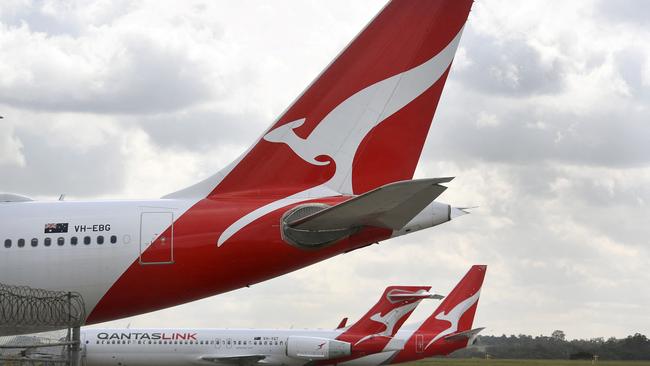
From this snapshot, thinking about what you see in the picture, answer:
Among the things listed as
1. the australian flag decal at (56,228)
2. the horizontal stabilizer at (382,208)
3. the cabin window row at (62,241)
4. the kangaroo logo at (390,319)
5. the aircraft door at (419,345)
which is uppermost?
the kangaroo logo at (390,319)

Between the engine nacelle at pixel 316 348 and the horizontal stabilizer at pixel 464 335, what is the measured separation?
539 cm

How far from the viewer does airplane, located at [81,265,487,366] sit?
5138 cm

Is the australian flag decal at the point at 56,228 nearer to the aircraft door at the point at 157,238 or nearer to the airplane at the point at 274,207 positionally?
the airplane at the point at 274,207

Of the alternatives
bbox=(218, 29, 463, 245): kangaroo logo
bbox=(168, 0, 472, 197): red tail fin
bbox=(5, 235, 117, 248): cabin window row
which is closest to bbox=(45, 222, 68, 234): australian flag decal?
bbox=(5, 235, 117, 248): cabin window row

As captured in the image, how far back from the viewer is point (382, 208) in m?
14.9

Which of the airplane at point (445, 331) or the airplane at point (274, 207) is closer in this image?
the airplane at point (274, 207)

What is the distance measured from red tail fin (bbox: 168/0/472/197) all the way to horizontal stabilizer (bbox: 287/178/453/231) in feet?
4.64

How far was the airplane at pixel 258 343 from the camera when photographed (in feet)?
168

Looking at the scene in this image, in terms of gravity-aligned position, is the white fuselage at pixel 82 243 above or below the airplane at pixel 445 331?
below

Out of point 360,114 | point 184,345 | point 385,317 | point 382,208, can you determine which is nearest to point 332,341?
point 385,317

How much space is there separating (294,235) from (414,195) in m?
2.78

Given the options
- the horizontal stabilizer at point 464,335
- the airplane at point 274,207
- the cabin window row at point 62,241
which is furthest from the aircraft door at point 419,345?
the cabin window row at point 62,241

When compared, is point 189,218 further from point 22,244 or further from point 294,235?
point 22,244

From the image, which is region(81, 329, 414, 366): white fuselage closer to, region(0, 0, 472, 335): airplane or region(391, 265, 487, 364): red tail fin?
region(391, 265, 487, 364): red tail fin
